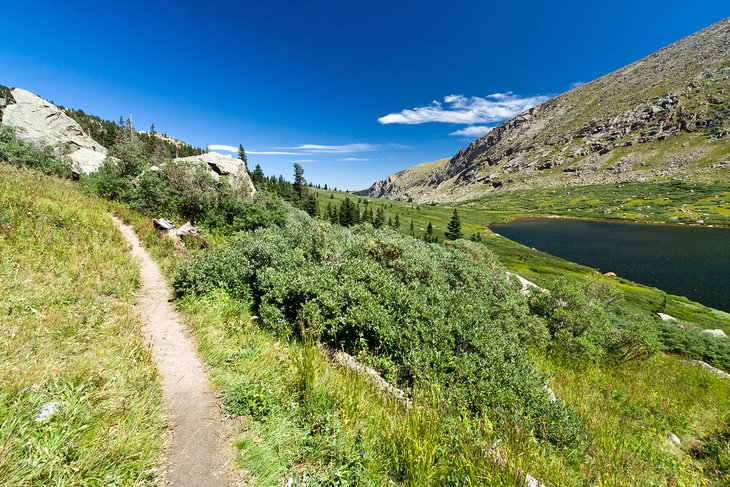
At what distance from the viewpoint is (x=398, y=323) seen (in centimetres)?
884

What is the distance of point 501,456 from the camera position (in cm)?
418

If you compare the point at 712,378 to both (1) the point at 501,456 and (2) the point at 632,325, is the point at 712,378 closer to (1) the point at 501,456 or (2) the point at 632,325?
(2) the point at 632,325

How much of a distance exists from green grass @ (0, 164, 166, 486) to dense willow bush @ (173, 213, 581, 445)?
301 cm

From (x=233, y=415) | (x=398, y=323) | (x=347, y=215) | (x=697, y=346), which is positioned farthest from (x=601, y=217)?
(x=233, y=415)

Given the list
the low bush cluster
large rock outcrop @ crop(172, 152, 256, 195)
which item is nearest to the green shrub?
the low bush cluster

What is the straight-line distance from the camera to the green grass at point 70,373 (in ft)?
10.5

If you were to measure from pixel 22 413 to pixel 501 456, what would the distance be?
6.43m

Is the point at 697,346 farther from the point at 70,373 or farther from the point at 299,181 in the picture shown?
the point at 299,181

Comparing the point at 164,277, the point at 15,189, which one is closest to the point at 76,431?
the point at 164,277

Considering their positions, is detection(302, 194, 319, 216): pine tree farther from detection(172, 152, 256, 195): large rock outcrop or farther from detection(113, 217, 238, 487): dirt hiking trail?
detection(113, 217, 238, 487): dirt hiking trail

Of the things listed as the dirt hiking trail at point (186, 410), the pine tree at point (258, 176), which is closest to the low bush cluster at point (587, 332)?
the dirt hiking trail at point (186, 410)

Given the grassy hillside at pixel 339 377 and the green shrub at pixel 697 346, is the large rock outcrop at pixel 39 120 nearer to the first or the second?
the grassy hillside at pixel 339 377

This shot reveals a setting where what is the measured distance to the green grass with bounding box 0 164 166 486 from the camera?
321cm

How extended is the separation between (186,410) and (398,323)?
5.73 metres
